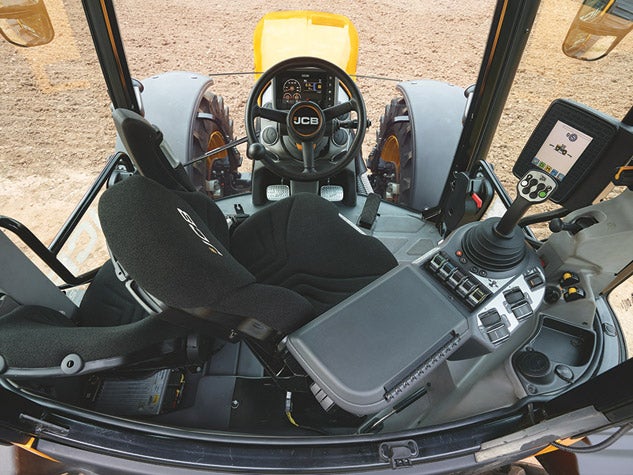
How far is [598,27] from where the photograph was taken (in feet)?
4.58

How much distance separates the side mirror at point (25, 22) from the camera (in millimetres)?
1516

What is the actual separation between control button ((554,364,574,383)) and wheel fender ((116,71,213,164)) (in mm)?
1805

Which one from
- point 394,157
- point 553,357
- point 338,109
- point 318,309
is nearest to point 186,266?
point 318,309

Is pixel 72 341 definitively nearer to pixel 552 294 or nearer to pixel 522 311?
pixel 522 311

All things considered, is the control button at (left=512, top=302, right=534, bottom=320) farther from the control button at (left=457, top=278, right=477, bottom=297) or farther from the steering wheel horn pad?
the steering wheel horn pad

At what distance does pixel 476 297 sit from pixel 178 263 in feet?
2.56

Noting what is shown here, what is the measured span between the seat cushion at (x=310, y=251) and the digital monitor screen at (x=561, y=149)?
25.1 inches

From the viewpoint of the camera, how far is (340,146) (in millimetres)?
2258

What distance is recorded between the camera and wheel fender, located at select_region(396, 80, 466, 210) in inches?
87.0

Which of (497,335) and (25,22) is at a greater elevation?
(25,22)

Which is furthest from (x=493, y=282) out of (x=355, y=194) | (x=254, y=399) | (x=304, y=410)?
(x=355, y=194)

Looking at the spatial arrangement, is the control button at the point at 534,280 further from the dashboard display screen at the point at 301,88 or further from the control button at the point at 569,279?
the dashboard display screen at the point at 301,88

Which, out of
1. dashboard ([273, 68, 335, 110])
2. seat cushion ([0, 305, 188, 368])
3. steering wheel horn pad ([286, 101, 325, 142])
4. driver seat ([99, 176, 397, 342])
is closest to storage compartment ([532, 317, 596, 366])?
driver seat ([99, 176, 397, 342])

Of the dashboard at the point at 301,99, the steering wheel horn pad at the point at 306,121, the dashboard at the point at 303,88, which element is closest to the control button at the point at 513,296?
the steering wheel horn pad at the point at 306,121
